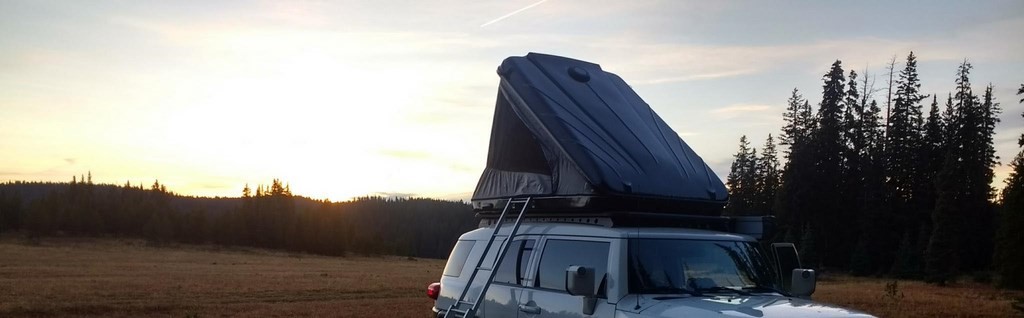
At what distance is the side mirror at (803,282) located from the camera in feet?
24.1

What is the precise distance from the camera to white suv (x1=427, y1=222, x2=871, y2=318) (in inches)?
255

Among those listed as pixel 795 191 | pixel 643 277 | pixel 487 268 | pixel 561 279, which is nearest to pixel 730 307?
pixel 643 277

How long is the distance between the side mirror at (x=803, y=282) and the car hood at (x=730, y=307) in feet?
1.67

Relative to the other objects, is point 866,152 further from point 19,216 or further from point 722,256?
point 19,216

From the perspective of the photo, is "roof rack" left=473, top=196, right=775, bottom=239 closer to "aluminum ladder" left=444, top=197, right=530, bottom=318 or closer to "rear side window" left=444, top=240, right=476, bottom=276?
"aluminum ladder" left=444, top=197, right=530, bottom=318

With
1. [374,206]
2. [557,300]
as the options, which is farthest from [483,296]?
[374,206]

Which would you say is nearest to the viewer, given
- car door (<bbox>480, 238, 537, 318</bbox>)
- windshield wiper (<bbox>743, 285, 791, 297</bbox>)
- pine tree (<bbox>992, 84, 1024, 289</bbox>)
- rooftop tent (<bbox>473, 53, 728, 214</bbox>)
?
windshield wiper (<bbox>743, 285, 791, 297</bbox>)

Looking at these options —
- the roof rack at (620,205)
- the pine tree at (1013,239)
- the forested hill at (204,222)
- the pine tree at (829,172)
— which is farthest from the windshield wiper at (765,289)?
the forested hill at (204,222)

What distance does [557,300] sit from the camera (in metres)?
7.42

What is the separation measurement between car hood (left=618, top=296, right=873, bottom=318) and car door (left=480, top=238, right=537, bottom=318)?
1682 mm

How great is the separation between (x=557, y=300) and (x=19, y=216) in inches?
4956

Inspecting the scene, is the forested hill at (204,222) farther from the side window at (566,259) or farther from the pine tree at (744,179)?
the side window at (566,259)

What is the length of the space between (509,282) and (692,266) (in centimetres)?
201

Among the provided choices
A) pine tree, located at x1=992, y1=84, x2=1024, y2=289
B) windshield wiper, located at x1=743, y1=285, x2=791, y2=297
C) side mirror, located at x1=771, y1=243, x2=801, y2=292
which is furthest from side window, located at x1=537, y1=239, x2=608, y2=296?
pine tree, located at x1=992, y1=84, x2=1024, y2=289
